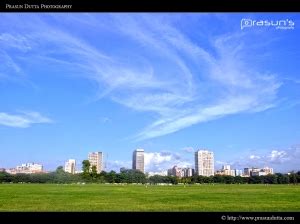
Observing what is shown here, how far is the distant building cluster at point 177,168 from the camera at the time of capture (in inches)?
173

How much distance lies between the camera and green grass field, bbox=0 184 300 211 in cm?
425

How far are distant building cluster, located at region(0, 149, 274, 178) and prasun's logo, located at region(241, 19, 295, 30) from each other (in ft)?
3.01

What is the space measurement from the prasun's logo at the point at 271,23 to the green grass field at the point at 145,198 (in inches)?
43.8

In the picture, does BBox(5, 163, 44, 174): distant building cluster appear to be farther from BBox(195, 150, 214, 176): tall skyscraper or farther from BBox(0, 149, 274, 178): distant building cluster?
BBox(195, 150, 214, 176): tall skyscraper

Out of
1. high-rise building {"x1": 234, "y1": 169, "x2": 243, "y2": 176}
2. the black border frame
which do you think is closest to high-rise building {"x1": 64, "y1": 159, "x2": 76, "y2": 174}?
the black border frame

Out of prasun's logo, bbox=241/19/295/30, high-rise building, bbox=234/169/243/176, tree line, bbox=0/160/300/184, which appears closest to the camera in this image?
prasun's logo, bbox=241/19/295/30

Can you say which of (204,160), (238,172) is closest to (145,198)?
(204,160)

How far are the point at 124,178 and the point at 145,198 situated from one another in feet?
0.72

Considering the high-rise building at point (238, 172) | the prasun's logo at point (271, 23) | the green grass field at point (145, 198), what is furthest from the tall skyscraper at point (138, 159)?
the prasun's logo at point (271, 23)

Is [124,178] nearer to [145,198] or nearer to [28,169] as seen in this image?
[145,198]

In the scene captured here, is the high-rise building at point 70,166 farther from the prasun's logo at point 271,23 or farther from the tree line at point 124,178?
the prasun's logo at point 271,23
